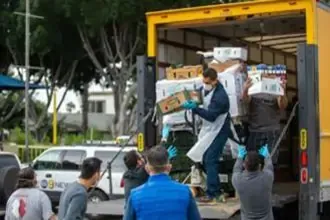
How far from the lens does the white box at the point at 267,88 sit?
9.05 meters

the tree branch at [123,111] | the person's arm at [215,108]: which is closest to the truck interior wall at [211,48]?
the person's arm at [215,108]

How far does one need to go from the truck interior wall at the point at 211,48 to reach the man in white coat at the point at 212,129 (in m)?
1.18

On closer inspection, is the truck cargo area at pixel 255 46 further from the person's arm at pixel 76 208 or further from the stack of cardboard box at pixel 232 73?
the person's arm at pixel 76 208

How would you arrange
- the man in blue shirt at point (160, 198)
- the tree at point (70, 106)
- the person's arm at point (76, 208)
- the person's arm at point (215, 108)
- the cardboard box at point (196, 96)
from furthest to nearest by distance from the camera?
the tree at point (70, 106)
the cardboard box at point (196, 96)
the person's arm at point (215, 108)
the person's arm at point (76, 208)
the man in blue shirt at point (160, 198)

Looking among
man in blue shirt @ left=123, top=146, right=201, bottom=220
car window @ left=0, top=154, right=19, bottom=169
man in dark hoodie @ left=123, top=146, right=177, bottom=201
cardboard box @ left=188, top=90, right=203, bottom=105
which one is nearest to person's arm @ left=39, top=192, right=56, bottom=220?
man in blue shirt @ left=123, top=146, right=201, bottom=220

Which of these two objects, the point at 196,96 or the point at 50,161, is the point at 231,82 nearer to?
the point at 196,96

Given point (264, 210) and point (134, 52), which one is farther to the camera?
point (134, 52)

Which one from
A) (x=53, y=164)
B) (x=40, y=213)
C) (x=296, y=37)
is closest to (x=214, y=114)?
(x=40, y=213)

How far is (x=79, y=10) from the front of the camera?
2558 centimetres

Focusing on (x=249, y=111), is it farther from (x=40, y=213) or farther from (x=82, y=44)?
(x=82, y=44)

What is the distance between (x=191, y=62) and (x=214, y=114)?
1.86m

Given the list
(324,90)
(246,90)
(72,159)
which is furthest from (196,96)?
(72,159)

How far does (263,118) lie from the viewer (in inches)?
369

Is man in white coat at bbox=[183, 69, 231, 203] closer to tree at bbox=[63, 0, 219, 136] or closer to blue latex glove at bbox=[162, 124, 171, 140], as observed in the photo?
blue latex glove at bbox=[162, 124, 171, 140]
